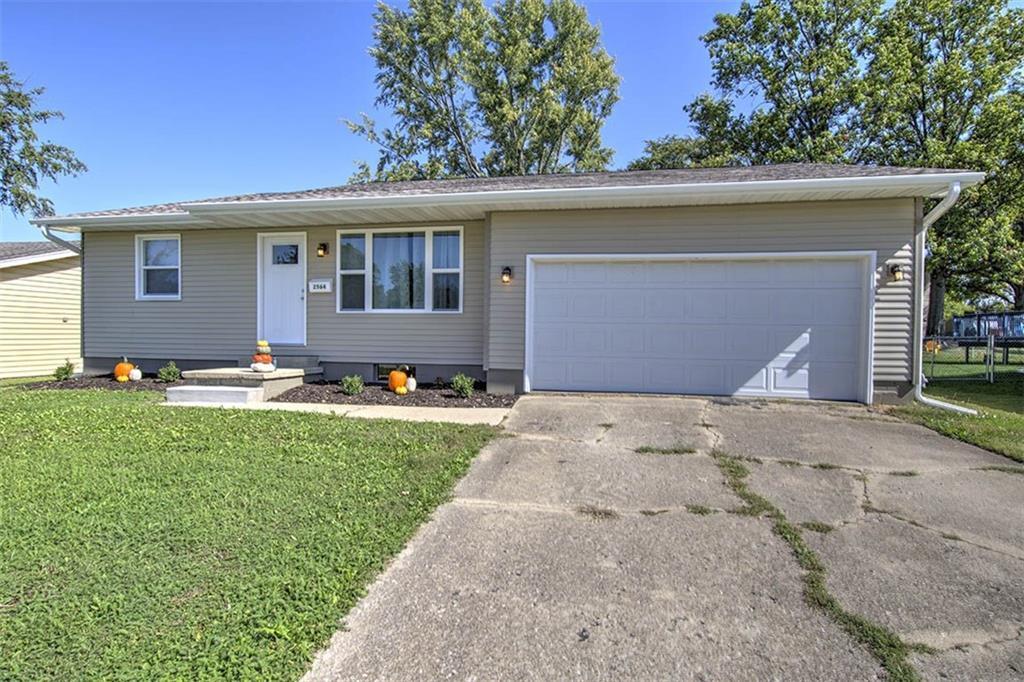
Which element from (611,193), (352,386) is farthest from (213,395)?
(611,193)

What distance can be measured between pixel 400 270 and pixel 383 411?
298 cm

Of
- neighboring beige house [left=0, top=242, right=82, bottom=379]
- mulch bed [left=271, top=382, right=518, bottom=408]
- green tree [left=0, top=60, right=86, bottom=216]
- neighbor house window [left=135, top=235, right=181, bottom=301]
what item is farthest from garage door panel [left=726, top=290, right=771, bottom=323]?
green tree [left=0, top=60, right=86, bottom=216]

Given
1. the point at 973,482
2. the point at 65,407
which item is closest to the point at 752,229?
the point at 973,482

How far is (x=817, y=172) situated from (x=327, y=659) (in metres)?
8.09

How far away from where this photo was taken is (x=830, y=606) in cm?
242

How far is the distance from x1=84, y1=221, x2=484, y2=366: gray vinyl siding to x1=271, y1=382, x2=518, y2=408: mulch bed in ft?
2.71

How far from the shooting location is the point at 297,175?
17.3 meters

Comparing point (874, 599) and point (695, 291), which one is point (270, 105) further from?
point (874, 599)

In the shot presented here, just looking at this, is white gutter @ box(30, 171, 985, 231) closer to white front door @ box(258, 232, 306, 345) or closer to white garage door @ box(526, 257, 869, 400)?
white garage door @ box(526, 257, 869, 400)

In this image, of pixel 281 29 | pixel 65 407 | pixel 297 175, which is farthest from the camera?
pixel 297 175

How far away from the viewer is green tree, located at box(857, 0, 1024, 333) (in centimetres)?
1578

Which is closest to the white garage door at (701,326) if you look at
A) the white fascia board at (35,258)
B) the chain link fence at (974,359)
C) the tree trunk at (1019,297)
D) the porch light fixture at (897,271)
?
the porch light fixture at (897,271)

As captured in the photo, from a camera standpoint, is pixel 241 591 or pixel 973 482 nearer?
pixel 241 591

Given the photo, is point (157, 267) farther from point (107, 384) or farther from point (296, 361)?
point (296, 361)
